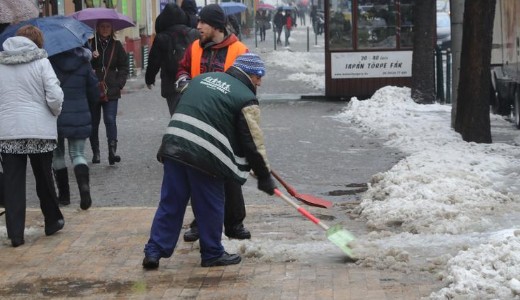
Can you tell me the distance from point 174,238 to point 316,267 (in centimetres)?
94

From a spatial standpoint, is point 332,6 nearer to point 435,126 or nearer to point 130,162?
point 435,126

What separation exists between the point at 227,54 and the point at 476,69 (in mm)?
6269

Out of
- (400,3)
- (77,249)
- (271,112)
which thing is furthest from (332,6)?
(77,249)

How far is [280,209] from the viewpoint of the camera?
976 centimetres

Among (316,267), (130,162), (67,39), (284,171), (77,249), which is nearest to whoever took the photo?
(316,267)

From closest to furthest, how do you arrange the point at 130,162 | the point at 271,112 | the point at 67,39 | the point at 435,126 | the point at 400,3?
the point at 67,39 < the point at 130,162 < the point at 435,126 < the point at 271,112 < the point at 400,3

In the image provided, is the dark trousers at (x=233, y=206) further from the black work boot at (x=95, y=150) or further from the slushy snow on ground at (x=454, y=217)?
the black work boot at (x=95, y=150)

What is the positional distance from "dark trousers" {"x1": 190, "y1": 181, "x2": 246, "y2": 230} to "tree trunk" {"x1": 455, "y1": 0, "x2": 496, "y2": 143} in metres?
6.41

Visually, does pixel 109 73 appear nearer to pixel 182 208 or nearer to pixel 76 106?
pixel 76 106

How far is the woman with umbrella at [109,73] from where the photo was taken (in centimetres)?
1286

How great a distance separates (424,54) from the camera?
65.3ft

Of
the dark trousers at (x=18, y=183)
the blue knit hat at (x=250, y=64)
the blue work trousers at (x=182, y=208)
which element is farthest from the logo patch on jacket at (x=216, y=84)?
the dark trousers at (x=18, y=183)

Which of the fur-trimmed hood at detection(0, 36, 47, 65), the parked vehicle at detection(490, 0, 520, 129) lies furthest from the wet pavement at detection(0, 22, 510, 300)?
the parked vehicle at detection(490, 0, 520, 129)

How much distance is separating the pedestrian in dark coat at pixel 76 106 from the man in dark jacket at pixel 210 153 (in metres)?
2.45
